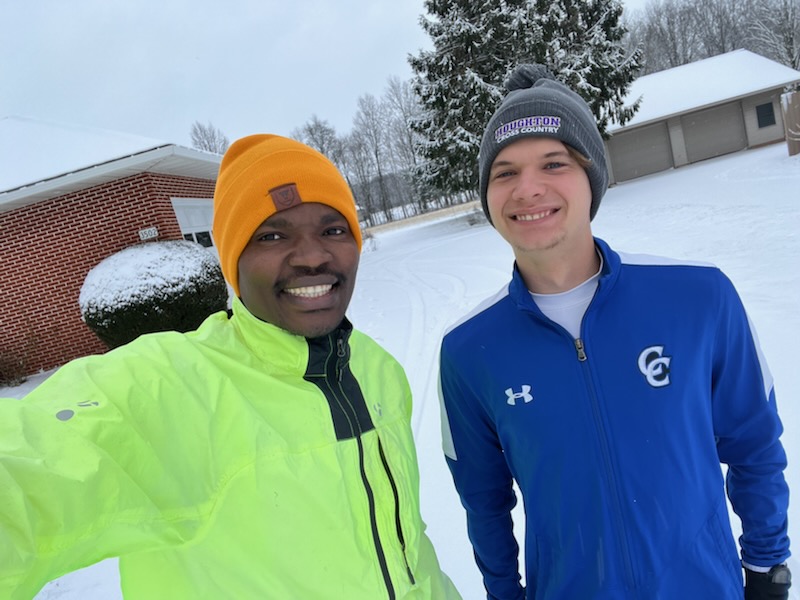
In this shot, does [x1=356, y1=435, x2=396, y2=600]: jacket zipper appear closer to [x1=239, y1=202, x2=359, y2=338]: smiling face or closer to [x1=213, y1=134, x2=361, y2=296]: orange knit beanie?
[x1=239, y1=202, x2=359, y2=338]: smiling face

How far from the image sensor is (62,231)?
8930mm

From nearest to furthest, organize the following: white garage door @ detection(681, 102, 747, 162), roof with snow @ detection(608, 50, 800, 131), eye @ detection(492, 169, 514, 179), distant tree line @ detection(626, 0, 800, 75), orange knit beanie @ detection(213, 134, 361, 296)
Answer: orange knit beanie @ detection(213, 134, 361, 296) → eye @ detection(492, 169, 514, 179) → roof with snow @ detection(608, 50, 800, 131) → white garage door @ detection(681, 102, 747, 162) → distant tree line @ detection(626, 0, 800, 75)

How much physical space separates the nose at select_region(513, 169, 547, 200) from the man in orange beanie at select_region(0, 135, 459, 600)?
0.60 meters

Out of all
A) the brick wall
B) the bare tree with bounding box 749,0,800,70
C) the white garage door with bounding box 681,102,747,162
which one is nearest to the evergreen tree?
the white garage door with bounding box 681,102,747,162

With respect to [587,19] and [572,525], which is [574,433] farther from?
[587,19]

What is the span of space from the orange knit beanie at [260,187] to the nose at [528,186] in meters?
0.61

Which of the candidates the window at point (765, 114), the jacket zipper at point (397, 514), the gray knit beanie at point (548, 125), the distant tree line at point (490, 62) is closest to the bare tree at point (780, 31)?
the window at point (765, 114)

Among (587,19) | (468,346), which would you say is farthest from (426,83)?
(468,346)

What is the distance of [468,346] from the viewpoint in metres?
1.62

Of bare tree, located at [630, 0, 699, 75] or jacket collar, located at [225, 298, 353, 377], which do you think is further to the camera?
bare tree, located at [630, 0, 699, 75]

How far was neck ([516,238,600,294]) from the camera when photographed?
5.22 ft

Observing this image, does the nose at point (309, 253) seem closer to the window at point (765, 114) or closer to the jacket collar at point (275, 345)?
the jacket collar at point (275, 345)

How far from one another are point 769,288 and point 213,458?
652cm

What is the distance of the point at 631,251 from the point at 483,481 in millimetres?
8641
